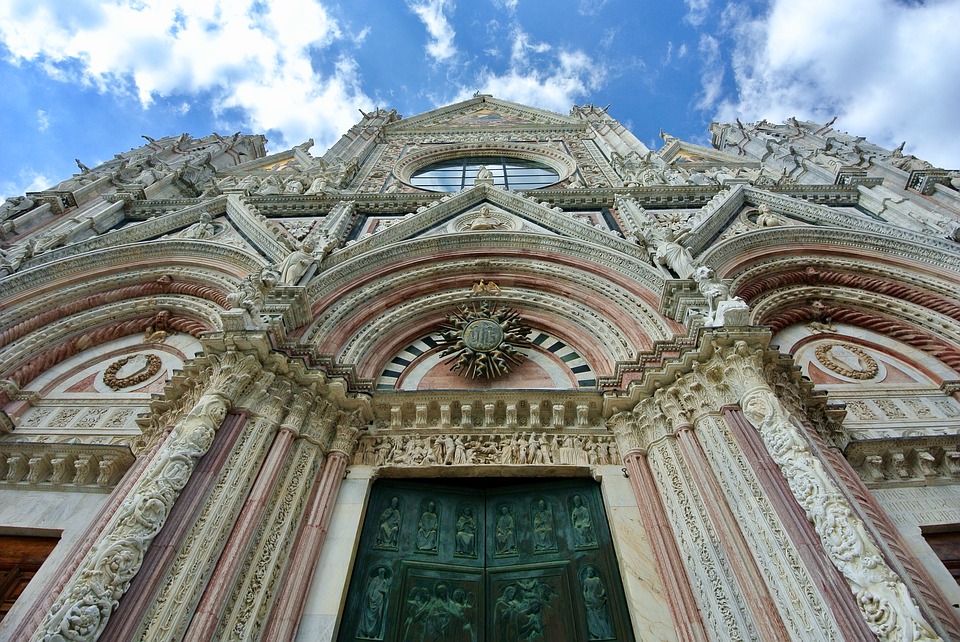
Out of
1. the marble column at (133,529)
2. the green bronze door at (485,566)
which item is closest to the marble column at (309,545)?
the green bronze door at (485,566)

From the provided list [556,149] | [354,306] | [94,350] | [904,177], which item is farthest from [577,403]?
[556,149]

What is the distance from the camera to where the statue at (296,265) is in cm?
813

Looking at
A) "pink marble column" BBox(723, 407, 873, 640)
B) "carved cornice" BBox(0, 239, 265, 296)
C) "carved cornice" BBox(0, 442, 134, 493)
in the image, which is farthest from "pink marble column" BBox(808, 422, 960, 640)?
"carved cornice" BBox(0, 239, 265, 296)

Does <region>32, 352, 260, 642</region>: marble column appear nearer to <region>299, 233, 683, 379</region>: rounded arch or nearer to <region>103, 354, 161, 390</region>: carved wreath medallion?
<region>299, 233, 683, 379</region>: rounded arch

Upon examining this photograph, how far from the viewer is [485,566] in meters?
5.68

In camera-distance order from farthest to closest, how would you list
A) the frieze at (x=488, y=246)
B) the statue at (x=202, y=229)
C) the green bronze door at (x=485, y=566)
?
the statue at (x=202, y=229), the frieze at (x=488, y=246), the green bronze door at (x=485, y=566)

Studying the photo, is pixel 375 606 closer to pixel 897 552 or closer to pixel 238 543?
pixel 238 543

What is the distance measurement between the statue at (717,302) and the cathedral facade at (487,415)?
5 centimetres

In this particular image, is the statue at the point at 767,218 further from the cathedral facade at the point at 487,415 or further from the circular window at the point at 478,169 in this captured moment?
the circular window at the point at 478,169

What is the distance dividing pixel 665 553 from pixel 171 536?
13.7 feet

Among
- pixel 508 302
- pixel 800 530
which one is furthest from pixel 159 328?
pixel 800 530

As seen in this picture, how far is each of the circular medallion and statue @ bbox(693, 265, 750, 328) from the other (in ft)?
8.90

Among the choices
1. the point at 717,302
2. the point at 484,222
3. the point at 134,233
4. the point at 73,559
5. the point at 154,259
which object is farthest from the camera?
the point at 134,233

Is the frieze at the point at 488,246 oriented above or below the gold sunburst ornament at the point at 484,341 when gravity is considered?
above
